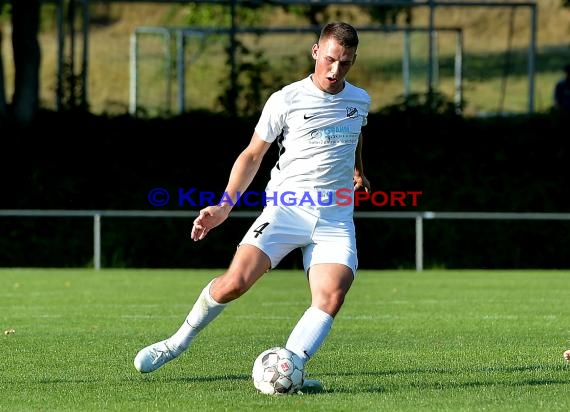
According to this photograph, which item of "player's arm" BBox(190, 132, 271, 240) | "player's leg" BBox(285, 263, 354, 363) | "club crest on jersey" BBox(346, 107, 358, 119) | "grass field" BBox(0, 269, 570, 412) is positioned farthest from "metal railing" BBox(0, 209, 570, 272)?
"player's leg" BBox(285, 263, 354, 363)

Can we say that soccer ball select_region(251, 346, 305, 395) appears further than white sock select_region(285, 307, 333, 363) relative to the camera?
No

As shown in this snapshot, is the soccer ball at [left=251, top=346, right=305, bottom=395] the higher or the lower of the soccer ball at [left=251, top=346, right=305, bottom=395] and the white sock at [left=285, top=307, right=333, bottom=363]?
the lower

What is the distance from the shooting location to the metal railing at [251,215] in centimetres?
2280

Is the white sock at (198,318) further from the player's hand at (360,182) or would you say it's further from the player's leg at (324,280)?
the player's hand at (360,182)

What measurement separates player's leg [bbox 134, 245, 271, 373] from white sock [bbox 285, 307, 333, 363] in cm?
42

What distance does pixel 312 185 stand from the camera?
8.56 m

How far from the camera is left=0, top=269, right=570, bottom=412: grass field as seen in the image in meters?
8.04

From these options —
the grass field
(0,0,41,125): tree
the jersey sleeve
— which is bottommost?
the grass field

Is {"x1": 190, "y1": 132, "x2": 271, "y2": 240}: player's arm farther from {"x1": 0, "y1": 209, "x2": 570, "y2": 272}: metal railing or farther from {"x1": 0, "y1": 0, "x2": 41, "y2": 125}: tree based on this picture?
{"x1": 0, "y1": 0, "x2": 41, "y2": 125}: tree

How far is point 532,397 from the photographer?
810cm

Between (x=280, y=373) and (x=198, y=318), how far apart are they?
90 cm

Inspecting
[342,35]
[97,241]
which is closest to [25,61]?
[97,241]

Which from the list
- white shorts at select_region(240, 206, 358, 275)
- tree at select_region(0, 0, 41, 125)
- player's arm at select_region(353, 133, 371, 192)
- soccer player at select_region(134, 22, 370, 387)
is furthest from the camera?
tree at select_region(0, 0, 41, 125)

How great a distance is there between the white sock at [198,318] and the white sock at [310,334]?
0.60 meters
